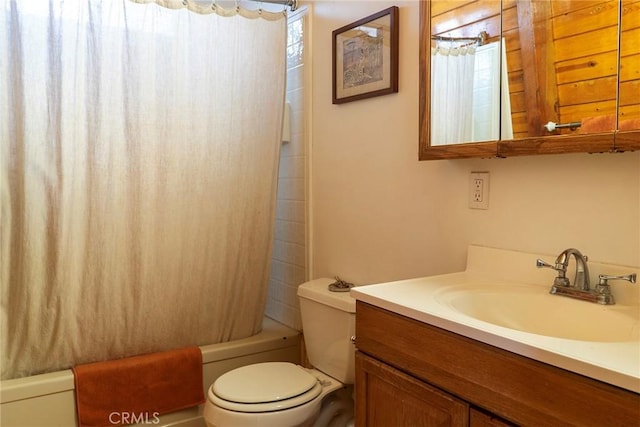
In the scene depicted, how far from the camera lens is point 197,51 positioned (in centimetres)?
204

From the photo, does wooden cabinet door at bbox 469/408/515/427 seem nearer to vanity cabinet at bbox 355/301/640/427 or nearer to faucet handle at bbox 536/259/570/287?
vanity cabinet at bbox 355/301/640/427

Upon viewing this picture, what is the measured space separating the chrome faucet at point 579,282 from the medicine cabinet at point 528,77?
265mm

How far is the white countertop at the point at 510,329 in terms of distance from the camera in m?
0.80

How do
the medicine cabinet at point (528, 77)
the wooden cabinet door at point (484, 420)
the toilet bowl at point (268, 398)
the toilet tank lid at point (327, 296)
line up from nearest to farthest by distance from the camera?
the wooden cabinet door at point (484, 420)
the medicine cabinet at point (528, 77)
the toilet bowl at point (268, 398)
the toilet tank lid at point (327, 296)

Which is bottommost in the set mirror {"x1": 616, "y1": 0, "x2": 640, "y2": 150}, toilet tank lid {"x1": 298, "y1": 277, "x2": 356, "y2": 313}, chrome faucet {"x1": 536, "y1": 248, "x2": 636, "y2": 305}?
toilet tank lid {"x1": 298, "y1": 277, "x2": 356, "y2": 313}

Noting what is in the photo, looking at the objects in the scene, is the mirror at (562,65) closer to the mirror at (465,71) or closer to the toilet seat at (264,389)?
the mirror at (465,71)

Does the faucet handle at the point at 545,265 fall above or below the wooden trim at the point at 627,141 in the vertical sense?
below

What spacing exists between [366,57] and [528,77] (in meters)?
0.70

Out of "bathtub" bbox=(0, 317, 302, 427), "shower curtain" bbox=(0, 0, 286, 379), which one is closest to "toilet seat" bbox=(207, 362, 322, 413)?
"bathtub" bbox=(0, 317, 302, 427)

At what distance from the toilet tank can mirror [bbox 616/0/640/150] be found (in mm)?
975

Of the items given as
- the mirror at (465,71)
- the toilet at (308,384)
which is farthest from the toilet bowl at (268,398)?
the mirror at (465,71)

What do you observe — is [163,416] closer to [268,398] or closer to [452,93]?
[268,398]

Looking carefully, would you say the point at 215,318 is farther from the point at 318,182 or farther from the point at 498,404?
the point at 498,404

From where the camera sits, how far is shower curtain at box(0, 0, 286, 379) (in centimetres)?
177
